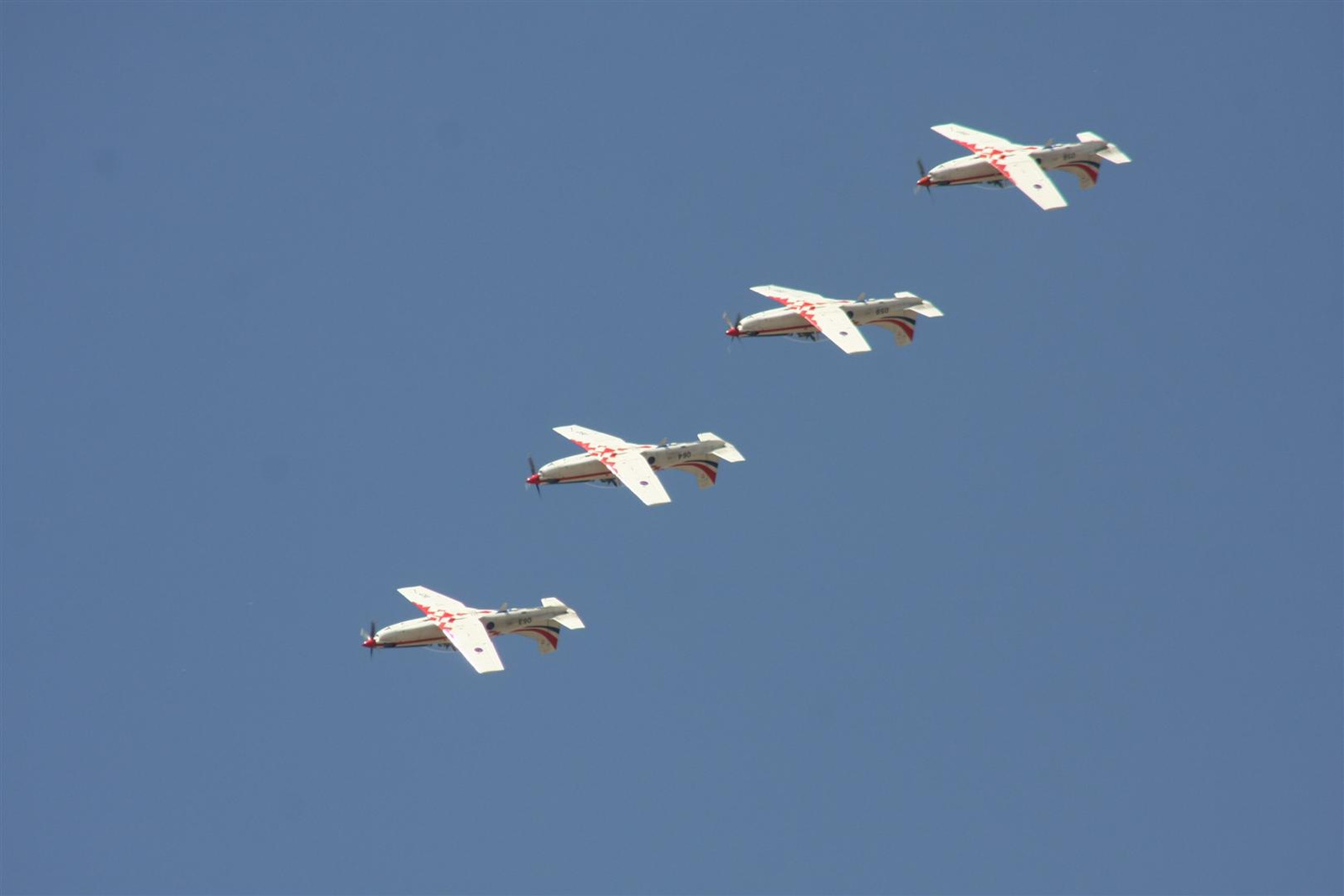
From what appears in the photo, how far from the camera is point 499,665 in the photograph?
648ft
